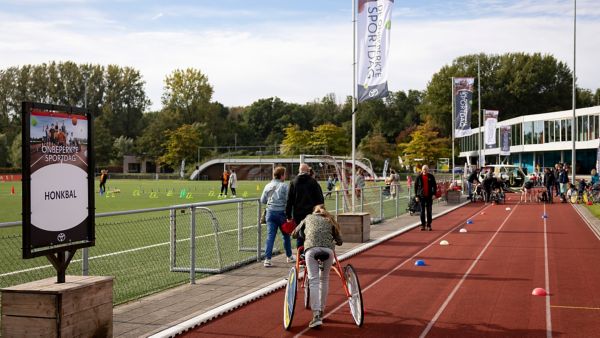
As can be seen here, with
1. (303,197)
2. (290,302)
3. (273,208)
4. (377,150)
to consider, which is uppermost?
(377,150)

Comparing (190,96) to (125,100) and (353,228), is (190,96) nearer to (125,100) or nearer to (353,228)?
(125,100)

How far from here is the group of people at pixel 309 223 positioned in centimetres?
725

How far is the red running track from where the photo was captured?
290 inches

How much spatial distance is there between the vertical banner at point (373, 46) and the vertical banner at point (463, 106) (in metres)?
20.6

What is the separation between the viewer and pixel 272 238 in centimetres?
1166

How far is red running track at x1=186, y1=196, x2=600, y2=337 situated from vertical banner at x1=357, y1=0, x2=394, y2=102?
13.3 feet

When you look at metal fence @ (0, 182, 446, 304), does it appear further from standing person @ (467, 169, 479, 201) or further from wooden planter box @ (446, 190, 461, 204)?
standing person @ (467, 169, 479, 201)

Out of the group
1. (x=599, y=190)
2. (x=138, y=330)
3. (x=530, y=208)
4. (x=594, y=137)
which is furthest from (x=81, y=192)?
(x=594, y=137)

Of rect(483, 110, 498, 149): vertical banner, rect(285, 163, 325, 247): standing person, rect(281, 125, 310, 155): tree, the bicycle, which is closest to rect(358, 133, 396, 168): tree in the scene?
rect(281, 125, 310, 155): tree

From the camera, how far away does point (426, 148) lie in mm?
82188

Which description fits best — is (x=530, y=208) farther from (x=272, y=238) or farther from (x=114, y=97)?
(x=114, y=97)

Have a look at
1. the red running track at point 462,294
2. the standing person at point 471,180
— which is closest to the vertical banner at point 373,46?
the red running track at point 462,294

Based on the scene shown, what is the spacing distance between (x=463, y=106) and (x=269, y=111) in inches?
3155

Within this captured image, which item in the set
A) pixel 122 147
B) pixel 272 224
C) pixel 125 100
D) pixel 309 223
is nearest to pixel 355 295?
pixel 309 223
